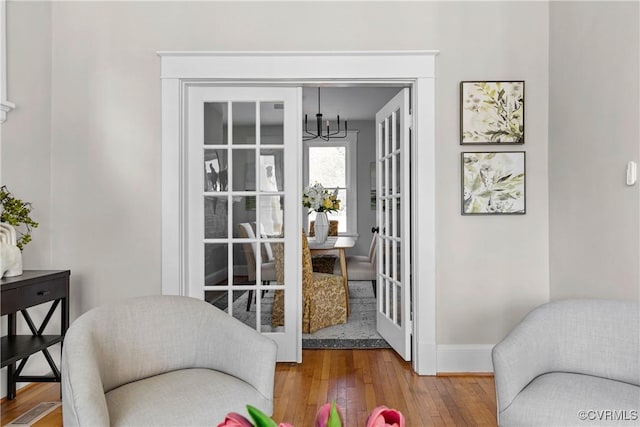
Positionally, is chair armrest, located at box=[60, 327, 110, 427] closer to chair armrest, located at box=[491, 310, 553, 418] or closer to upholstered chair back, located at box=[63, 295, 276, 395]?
upholstered chair back, located at box=[63, 295, 276, 395]

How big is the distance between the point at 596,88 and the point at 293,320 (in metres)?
2.41

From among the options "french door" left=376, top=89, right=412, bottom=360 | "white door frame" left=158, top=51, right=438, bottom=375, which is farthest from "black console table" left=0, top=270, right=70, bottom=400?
"french door" left=376, top=89, right=412, bottom=360

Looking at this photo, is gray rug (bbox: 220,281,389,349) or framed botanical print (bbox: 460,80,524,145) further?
gray rug (bbox: 220,281,389,349)

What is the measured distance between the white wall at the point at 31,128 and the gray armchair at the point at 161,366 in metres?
1.32

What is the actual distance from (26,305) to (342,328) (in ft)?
8.46

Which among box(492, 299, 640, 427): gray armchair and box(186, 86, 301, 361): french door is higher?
box(186, 86, 301, 361): french door

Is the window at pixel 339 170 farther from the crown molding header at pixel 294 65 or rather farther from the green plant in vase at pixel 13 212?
the green plant in vase at pixel 13 212

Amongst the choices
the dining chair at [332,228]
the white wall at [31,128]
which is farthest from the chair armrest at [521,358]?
the dining chair at [332,228]

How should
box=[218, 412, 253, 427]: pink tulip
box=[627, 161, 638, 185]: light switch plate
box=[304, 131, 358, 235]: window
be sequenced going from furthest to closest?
1. box=[304, 131, 358, 235]: window
2. box=[627, 161, 638, 185]: light switch plate
3. box=[218, 412, 253, 427]: pink tulip

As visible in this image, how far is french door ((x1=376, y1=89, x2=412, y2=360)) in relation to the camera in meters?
3.18

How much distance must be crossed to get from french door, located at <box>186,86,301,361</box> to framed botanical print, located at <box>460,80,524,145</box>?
1.18m

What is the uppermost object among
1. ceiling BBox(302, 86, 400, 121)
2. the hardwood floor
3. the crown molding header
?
ceiling BBox(302, 86, 400, 121)

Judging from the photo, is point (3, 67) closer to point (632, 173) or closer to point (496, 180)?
point (496, 180)

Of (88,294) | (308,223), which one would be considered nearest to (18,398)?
(88,294)
